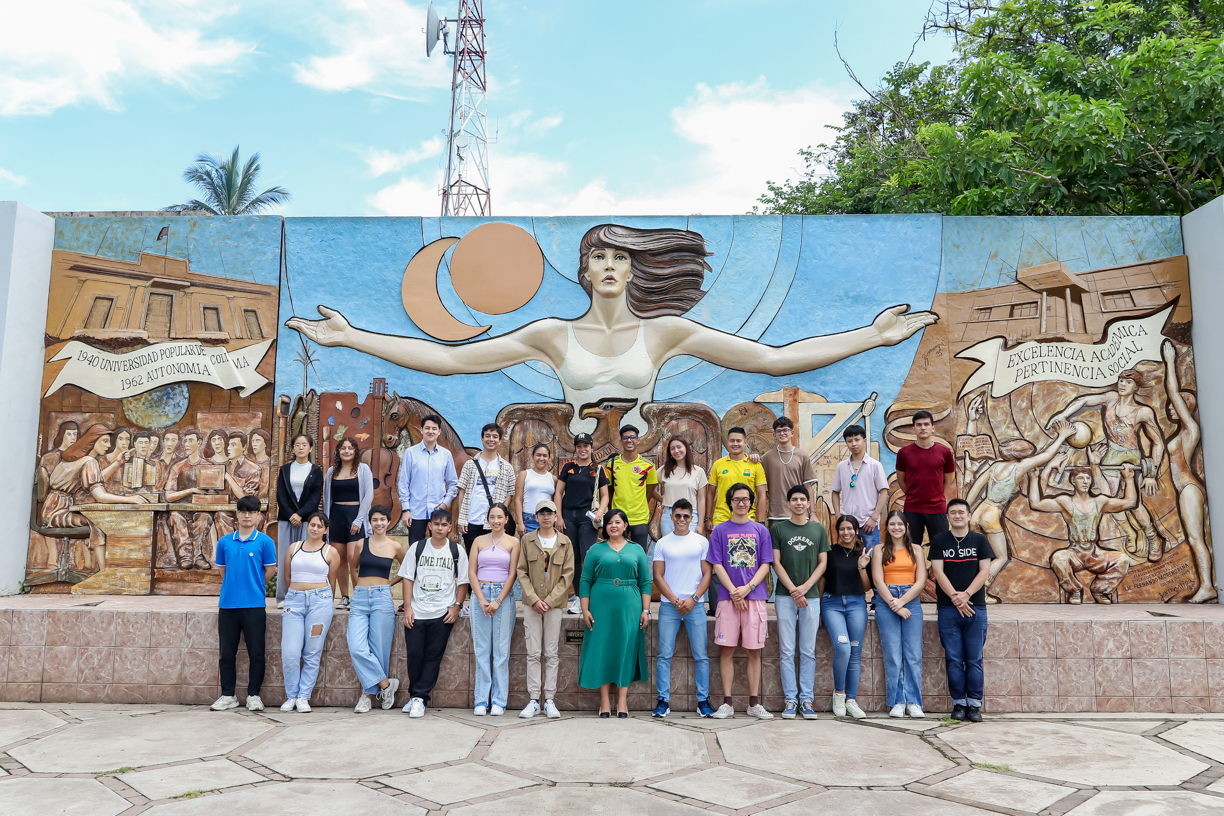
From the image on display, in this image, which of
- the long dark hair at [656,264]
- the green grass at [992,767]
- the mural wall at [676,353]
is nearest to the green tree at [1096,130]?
the mural wall at [676,353]

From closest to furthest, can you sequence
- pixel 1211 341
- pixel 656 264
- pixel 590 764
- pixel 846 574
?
pixel 590 764 < pixel 846 574 < pixel 1211 341 < pixel 656 264

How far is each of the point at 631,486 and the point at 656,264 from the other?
10.8 feet

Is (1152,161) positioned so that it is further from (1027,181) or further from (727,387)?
(727,387)

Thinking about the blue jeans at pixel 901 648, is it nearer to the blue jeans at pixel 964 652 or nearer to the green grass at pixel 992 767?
the blue jeans at pixel 964 652

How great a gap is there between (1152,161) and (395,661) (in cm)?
1030

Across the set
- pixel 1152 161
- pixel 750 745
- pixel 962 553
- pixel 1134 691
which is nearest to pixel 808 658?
pixel 750 745

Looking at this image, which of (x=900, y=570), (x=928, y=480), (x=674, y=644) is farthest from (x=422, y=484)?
(x=928, y=480)

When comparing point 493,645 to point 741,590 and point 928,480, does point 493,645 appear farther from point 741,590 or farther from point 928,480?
point 928,480

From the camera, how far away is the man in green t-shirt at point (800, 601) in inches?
254

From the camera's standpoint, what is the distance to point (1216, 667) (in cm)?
679

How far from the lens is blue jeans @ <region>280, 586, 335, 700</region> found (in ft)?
21.7

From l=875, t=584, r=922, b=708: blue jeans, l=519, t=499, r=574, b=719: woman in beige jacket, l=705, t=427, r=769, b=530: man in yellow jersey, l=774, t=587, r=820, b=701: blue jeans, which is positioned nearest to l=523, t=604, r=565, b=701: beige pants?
l=519, t=499, r=574, b=719: woman in beige jacket

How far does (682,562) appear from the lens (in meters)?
6.48

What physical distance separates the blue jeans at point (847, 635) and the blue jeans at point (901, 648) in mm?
200
